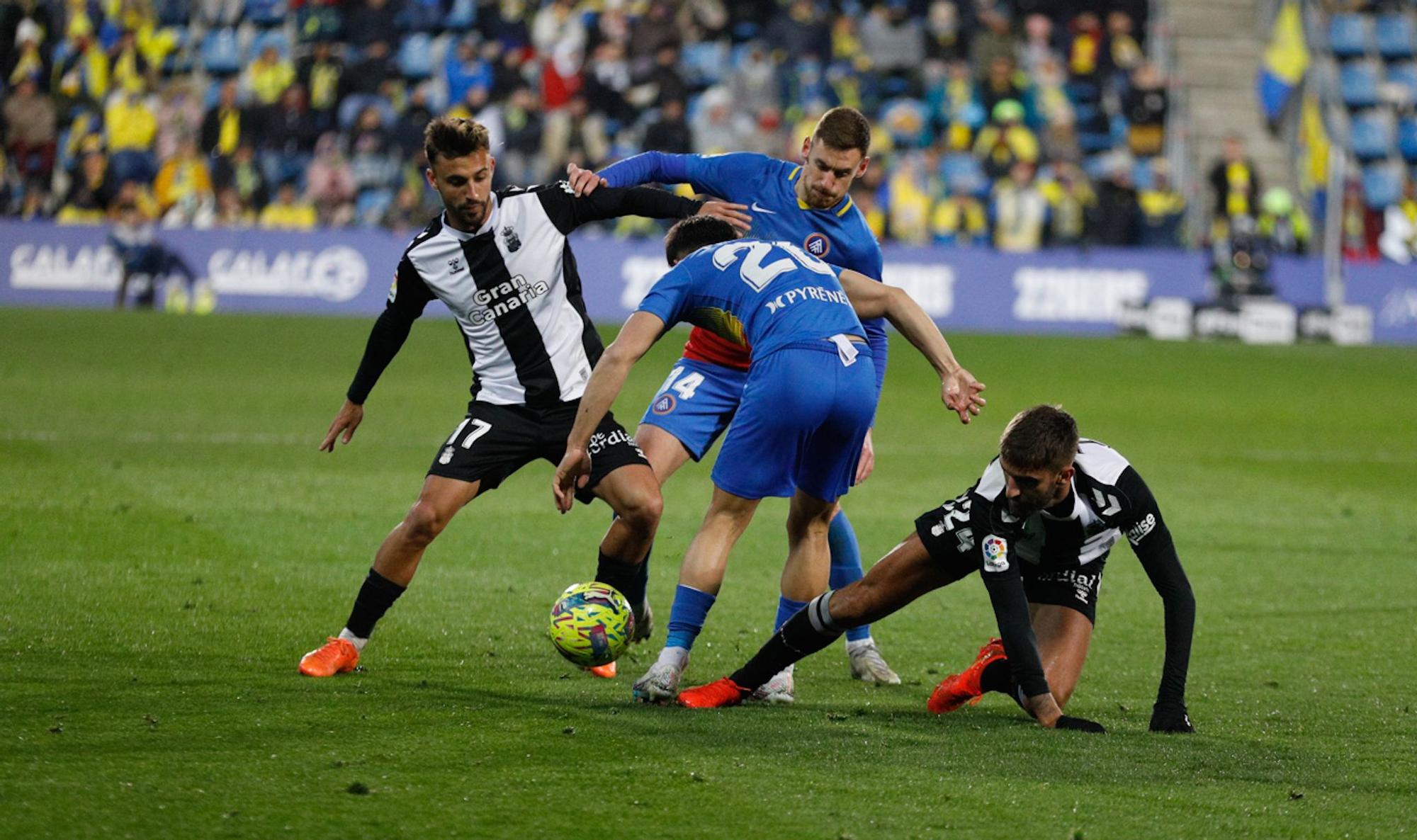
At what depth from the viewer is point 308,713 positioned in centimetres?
539

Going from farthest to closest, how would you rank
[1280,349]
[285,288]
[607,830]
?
[285,288], [1280,349], [607,830]

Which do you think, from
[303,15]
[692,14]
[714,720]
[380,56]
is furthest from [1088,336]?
[714,720]

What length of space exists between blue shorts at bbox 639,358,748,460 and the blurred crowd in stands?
57.6ft

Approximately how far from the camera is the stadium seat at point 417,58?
2778cm

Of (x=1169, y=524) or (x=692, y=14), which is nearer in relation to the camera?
(x=1169, y=524)

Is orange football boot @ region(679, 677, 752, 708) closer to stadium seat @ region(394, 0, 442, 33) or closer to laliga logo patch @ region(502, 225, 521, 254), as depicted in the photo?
laliga logo patch @ region(502, 225, 521, 254)

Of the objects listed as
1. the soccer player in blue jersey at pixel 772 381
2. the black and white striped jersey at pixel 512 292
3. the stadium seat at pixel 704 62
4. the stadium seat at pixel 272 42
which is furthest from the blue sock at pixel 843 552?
the stadium seat at pixel 272 42

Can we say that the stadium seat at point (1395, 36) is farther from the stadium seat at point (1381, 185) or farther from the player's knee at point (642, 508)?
the player's knee at point (642, 508)

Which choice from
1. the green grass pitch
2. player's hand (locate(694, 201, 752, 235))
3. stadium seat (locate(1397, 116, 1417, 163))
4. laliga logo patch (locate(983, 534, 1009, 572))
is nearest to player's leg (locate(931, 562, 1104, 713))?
the green grass pitch

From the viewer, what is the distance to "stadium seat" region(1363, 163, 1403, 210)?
2658cm

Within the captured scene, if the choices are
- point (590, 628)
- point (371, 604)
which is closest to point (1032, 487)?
point (590, 628)

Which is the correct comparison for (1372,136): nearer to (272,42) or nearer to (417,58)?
(417,58)

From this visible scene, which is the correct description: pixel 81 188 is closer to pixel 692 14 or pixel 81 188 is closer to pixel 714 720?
pixel 692 14

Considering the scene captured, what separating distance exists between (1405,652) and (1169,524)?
12.1 feet
